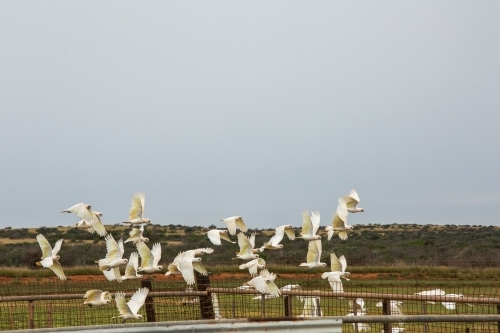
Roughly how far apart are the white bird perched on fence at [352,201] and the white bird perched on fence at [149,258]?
2.97m

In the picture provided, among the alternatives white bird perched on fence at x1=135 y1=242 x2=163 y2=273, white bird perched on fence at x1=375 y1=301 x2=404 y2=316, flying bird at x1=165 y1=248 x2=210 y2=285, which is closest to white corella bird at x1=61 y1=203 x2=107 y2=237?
white bird perched on fence at x1=135 y1=242 x2=163 y2=273

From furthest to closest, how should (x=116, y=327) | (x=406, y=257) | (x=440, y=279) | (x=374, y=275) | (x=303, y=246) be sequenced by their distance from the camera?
1. (x=303, y=246)
2. (x=406, y=257)
3. (x=374, y=275)
4. (x=440, y=279)
5. (x=116, y=327)

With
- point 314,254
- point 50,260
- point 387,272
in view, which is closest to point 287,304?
point 314,254

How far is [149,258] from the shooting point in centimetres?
1174

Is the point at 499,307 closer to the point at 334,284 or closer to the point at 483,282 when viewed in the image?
the point at 334,284

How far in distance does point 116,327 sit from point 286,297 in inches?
155

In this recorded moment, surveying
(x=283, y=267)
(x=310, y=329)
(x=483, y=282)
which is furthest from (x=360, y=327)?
(x=283, y=267)

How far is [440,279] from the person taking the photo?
26703 millimetres

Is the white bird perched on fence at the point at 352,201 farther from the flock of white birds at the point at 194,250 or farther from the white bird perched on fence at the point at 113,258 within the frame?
the white bird perched on fence at the point at 113,258

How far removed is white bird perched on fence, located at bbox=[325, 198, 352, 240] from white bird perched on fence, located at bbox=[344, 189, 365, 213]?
0.32ft

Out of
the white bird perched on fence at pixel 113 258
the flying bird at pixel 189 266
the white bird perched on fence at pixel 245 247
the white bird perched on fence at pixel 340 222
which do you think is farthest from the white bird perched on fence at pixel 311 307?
the white bird perched on fence at pixel 113 258

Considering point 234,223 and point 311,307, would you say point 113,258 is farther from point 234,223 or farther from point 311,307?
point 311,307

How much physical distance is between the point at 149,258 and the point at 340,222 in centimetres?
299

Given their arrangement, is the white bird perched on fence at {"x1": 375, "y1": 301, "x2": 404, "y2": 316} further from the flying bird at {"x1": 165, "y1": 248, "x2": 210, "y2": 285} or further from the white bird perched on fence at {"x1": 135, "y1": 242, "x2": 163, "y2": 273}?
the white bird perched on fence at {"x1": 135, "y1": 242, "x2": 163, "y2": 273}
